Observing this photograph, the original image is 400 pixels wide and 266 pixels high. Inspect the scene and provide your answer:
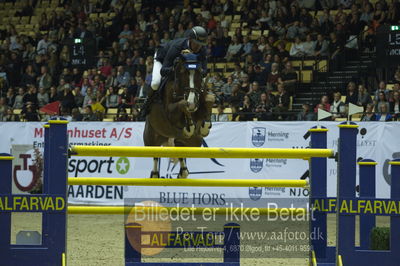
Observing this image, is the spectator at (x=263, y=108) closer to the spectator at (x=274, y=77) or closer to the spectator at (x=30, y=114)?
the spectator at (x=274, y=77)

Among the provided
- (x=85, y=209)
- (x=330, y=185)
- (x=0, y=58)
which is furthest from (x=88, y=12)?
(x=85, y=209)

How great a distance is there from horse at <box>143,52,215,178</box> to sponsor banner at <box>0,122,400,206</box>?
17.0ft

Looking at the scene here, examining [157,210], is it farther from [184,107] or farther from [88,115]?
[88,115]

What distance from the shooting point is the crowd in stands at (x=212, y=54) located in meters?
14.8

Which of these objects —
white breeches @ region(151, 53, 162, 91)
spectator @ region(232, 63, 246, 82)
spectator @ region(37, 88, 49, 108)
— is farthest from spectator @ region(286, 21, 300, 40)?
white breeches @ region(151, 53, 162, 91)

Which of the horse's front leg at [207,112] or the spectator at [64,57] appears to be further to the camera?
the spectator at [64,57]

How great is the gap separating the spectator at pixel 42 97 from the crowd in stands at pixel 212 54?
0.03m

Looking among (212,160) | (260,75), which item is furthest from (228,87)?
(212,160)

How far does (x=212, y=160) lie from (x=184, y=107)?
6498 mm

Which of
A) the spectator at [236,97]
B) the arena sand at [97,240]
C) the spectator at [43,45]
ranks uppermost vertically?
the spectator at [43,45]

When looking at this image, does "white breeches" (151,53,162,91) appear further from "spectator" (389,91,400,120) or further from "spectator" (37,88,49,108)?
"spectator" (37,88,49,108)

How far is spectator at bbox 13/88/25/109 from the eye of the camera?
17820 mm

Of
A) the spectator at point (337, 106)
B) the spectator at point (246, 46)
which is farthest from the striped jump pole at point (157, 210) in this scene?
the spectator at point (246, 46)

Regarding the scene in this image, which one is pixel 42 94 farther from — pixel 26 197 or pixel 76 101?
pixel 26 197
